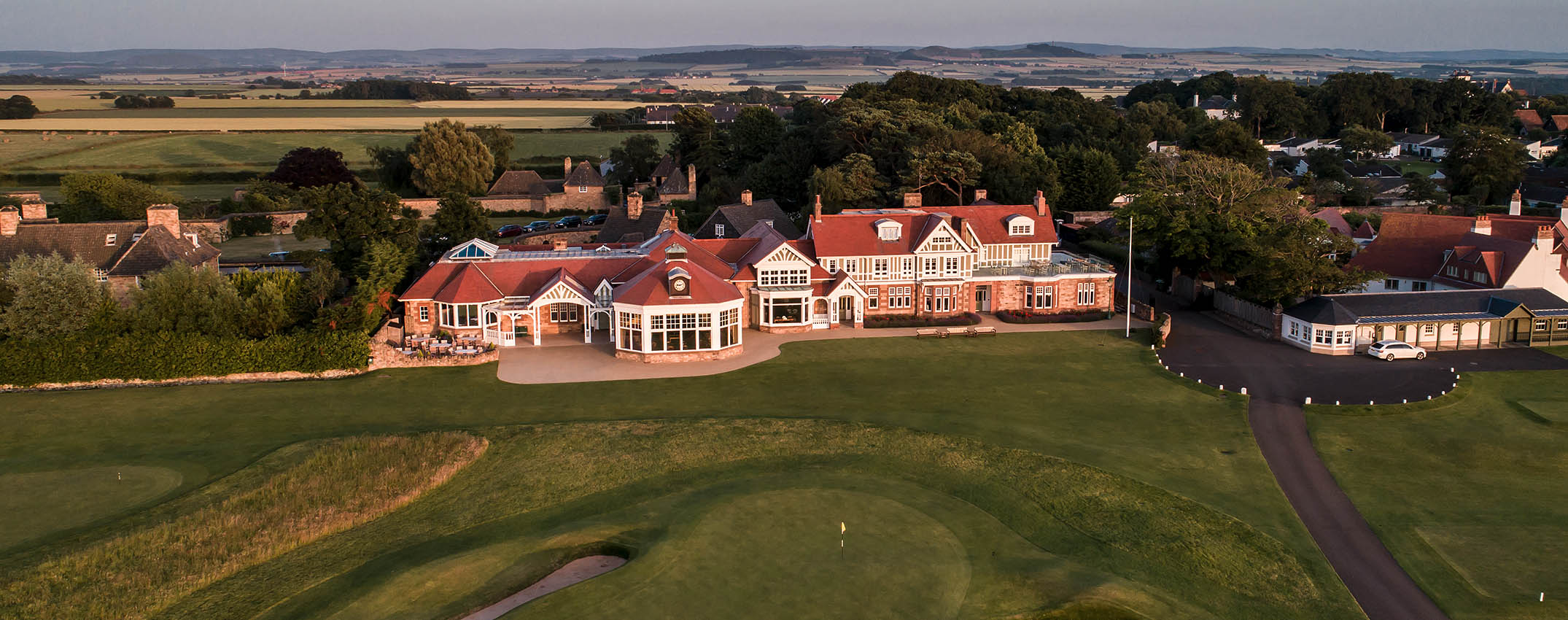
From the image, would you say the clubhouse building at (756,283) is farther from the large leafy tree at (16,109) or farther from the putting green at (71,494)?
the large leafy tree at (16,109)

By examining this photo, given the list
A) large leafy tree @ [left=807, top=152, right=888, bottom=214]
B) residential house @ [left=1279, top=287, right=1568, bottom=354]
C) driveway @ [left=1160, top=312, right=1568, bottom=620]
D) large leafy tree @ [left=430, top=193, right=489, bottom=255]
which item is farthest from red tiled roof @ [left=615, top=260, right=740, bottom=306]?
residential house @ [left=1279, top=287, right=1568, bottom=354]

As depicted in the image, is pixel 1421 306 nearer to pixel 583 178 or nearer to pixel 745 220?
pixel 745 220

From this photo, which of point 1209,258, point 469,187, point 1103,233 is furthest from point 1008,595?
point 469,187

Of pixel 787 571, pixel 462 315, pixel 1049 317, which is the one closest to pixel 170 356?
pixel 462 315

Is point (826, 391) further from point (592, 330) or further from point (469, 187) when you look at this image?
point (469, 187)

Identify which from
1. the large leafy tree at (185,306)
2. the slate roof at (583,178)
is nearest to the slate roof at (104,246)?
the large leafy tree at (185,306)

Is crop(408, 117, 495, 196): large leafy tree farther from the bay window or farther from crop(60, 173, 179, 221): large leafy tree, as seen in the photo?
the bay window
